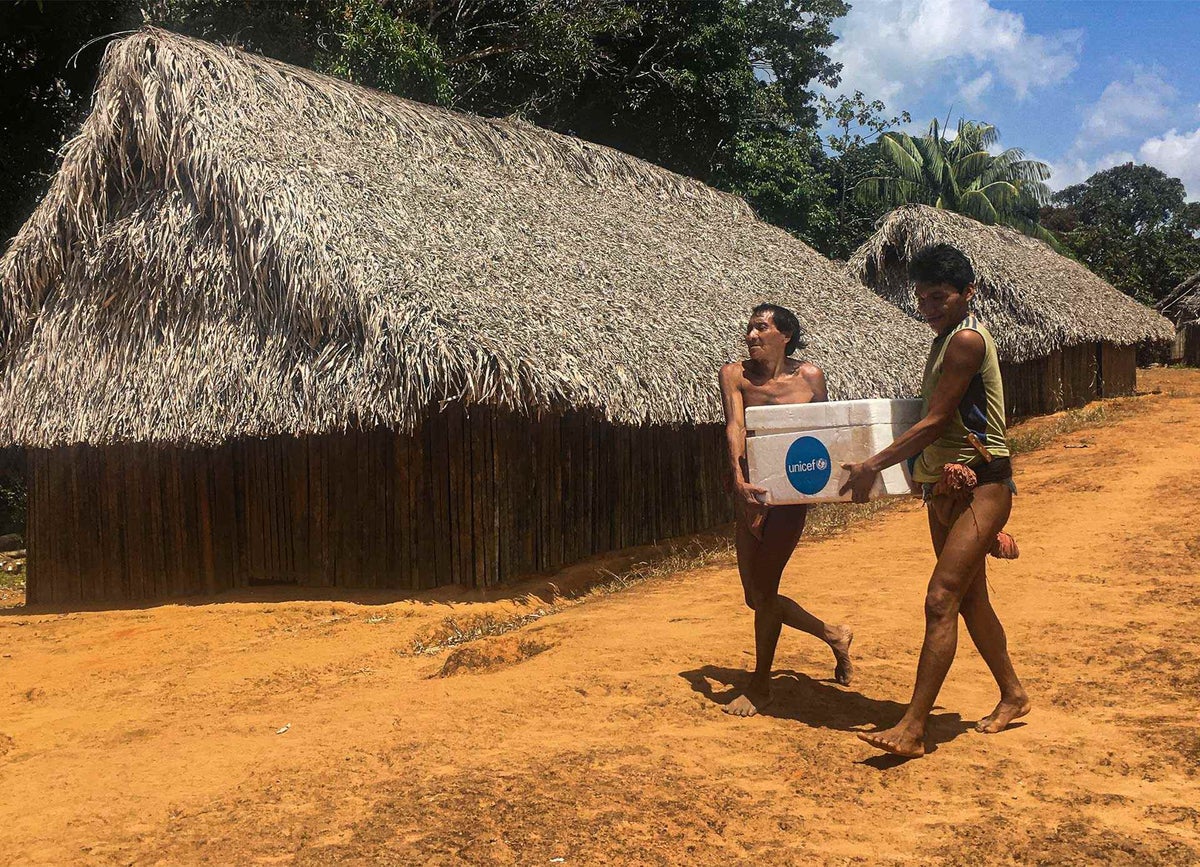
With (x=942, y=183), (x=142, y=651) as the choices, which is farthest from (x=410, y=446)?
(x=942, y=183)

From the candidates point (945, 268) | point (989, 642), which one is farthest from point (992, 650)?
Answer: point (945, 268)

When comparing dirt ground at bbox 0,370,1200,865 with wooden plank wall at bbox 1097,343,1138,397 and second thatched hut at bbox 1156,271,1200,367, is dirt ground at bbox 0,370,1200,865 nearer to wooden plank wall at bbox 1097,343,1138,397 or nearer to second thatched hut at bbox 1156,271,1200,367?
wooden plank wall at bbox 1097,343,1138,397

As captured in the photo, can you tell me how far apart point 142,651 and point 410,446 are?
204cm

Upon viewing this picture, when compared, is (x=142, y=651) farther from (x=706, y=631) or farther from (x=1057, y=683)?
(x=1057, y=683)

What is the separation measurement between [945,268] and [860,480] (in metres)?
0.77

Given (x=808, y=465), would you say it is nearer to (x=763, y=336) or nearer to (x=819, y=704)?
(x=763, y=336)

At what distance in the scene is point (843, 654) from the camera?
4.25 m

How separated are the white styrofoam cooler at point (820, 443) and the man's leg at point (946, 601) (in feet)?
0.87

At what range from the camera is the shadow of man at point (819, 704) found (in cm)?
380

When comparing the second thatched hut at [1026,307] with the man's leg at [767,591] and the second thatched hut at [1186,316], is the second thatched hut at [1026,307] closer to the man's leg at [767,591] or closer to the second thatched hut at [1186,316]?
the second thatched hut at [1186,316]

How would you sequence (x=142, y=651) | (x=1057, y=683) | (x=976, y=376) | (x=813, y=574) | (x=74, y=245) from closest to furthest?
1. (x=976, y=376)
2. (x=1057, y=683)
3. (x=142, y=651)
4. (x=813, y=574)
5. (x=74, y=245)

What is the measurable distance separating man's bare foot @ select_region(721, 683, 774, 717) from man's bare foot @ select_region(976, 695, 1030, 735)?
0.77 meters

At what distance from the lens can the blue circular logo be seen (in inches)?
141

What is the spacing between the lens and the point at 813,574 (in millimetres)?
6754
